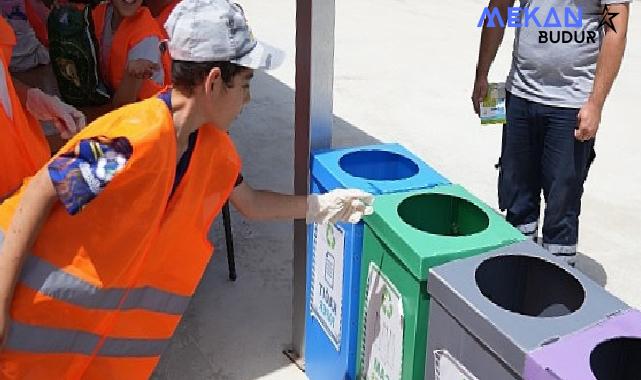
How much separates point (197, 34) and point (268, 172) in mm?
3022

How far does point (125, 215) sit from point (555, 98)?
5.84ft

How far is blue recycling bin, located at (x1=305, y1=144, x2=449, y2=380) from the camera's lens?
94.0 inches

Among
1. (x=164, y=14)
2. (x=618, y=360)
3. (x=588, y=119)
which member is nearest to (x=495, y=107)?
(x=588, y=119)

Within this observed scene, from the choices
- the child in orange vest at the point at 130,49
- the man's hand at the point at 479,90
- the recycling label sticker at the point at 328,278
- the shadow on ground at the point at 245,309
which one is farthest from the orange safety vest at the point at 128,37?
the man's hand at the point at 479,90

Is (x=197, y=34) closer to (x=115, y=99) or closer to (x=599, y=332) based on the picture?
(x=599, y=332)

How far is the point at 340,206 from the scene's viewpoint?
2264 mm

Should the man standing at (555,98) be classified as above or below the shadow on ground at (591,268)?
above

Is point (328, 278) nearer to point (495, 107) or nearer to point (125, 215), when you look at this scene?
point (125, 215)

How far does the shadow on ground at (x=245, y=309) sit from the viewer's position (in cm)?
308

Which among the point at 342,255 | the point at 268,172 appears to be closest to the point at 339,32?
the point at 268,172

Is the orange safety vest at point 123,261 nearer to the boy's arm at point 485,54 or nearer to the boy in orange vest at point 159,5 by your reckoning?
the boy's arm at point 485,54

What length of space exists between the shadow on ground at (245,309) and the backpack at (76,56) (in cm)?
97

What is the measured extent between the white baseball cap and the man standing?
1420mm

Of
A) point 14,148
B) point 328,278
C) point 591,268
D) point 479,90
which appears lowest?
point 591,268
